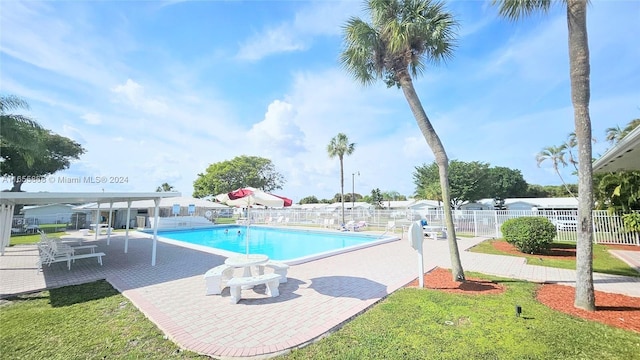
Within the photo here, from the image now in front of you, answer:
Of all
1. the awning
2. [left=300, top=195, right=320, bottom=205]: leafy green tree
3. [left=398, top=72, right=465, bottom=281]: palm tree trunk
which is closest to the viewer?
[left=398, top=72, right=465, bottom=281]: palm tree trunk

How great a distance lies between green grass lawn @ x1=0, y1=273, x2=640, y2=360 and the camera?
3.47m

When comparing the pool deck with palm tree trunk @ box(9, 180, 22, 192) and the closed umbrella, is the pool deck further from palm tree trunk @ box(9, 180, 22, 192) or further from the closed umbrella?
palm tree trunk @ box(9, 180, 22, 192)

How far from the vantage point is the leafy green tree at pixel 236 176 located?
45.4 meters

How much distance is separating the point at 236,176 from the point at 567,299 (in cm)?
4524

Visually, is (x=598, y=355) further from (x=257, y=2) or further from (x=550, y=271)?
(x=257, y=2)

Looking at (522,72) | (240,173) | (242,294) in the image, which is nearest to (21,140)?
(242,294)

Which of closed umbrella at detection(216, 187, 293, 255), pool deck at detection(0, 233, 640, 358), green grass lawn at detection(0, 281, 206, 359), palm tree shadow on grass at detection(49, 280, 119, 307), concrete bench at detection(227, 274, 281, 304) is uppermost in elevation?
closed umbrella at detection(216, 187, 293, 255)

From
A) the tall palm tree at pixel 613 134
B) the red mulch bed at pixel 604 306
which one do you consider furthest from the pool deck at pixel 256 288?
the tall palm tree at pixel 613 134

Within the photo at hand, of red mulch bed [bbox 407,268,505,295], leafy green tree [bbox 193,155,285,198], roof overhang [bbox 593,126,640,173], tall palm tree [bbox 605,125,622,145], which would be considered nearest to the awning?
red mulch bed [bbox 407,268,505,295]

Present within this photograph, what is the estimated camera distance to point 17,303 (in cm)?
556

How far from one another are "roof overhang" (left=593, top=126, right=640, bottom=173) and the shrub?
2723mm

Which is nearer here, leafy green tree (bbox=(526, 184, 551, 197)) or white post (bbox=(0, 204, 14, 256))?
white post (bbox=(0, 204, 14, 256))

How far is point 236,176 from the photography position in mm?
46000

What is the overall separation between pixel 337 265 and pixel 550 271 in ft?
20.9
